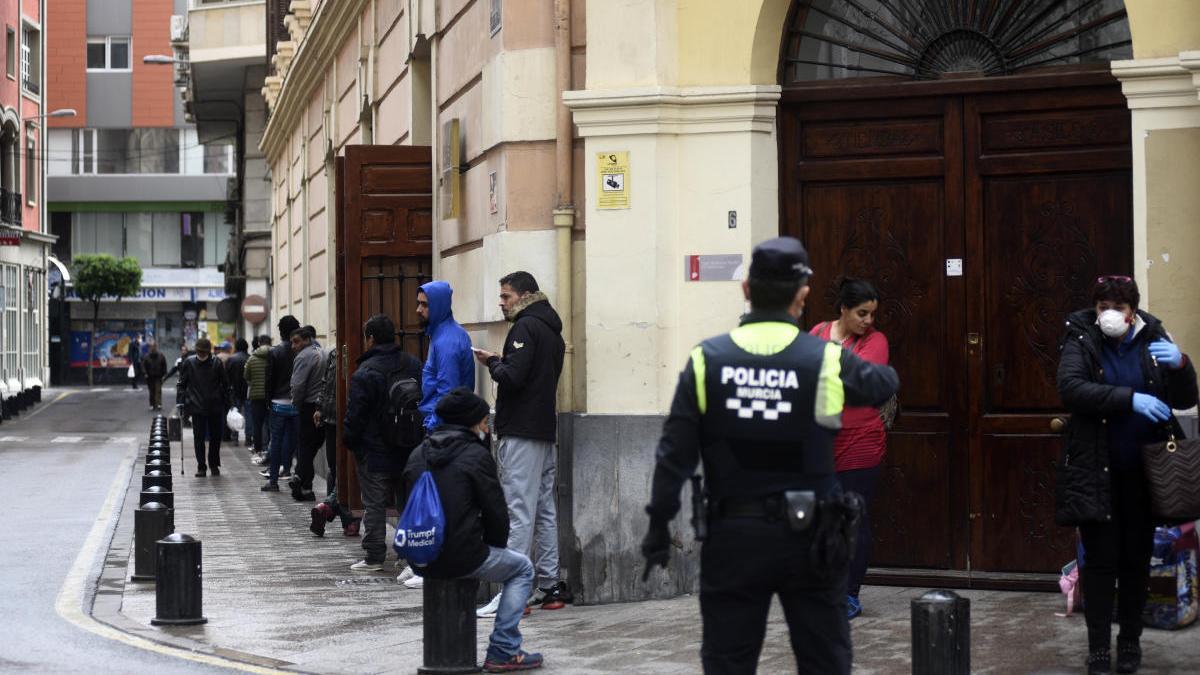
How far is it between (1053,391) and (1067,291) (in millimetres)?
536

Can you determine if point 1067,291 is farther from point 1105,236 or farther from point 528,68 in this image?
point 528,68

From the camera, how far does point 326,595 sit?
11.1m

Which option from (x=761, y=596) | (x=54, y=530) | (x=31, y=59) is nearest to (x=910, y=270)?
(x=761, y=596)

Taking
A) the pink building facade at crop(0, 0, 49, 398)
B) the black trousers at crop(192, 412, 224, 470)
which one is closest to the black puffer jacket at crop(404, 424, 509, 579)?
the black trousers at crop(192, 412, 224, 470)

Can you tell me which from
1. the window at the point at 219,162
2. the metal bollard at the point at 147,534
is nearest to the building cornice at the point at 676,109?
the metal bollard at the point at 147,534

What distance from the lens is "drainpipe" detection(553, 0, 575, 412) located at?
34.5ft

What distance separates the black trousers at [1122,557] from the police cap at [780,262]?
268cm

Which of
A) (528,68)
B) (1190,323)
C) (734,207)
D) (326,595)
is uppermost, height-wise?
(528,68)

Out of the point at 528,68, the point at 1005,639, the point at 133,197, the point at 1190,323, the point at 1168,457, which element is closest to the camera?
the point at 1168,457

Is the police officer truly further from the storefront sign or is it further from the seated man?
the storefront sign

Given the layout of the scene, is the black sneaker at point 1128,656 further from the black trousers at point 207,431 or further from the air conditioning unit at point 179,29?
the air conditioning unit at point 179,29

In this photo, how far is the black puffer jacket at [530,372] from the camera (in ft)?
32.4

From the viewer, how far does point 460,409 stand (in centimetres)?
813

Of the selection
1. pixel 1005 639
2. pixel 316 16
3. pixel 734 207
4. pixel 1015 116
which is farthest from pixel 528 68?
pixel 316 16
